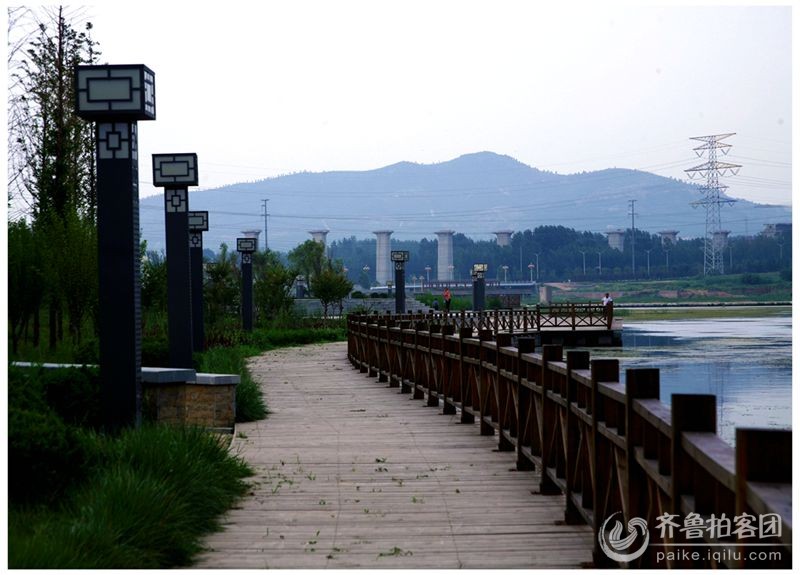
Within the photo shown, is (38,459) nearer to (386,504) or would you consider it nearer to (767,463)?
(386,504)

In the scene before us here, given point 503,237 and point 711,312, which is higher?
point 503,237

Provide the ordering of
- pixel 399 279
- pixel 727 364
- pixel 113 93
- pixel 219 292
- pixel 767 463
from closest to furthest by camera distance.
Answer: pixel 767 463 < pixel 113 93 < pixel 727 364 < pixel 219 292 < pixel 399 279

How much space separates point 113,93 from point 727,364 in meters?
28.5

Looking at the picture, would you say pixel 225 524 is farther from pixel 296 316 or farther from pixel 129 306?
pixel 296 316

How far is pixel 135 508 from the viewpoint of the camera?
6.53 meters

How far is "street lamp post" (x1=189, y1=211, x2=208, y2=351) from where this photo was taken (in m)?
22.2

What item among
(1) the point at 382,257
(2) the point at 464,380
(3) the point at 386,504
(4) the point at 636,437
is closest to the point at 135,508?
(3) the point at 386,504

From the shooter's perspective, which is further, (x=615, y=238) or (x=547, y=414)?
(x=615, y=238)

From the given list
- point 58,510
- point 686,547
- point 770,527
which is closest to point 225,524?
point 58,510

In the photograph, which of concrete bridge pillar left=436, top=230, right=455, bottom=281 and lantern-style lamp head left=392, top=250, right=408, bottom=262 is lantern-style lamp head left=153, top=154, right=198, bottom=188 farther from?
concrete bridge pillar left=436, top=230, right=455, bottom=281

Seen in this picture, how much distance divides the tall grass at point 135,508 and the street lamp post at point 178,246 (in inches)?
266

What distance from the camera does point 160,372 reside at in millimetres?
11133

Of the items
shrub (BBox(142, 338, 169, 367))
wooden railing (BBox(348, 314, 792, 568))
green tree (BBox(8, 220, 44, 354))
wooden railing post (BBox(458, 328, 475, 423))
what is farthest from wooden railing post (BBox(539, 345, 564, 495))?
green tree (BBox(8, 220, 44, 354))

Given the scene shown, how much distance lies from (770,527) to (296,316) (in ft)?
138
